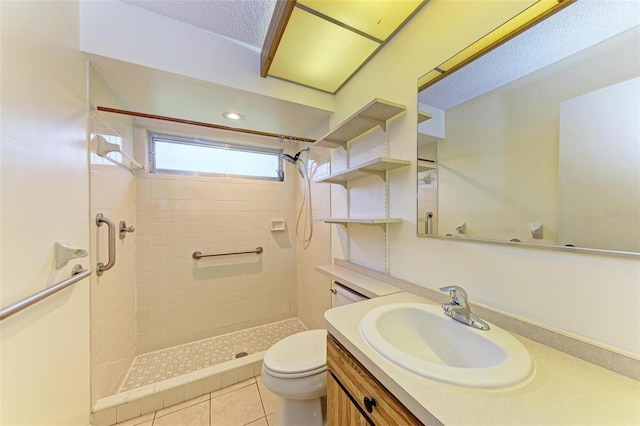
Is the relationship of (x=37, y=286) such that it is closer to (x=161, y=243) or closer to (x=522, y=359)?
(x=161, y=243)

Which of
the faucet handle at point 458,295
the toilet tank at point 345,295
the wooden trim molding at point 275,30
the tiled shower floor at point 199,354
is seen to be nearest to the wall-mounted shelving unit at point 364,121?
the wooden trim molding at point 275,30

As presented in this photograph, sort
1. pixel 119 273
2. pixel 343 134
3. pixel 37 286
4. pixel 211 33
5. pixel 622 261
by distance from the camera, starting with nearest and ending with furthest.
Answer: pixel 622 261, pixel 37 286, pixel 211 33, pixel 343 134, pixel 119 273

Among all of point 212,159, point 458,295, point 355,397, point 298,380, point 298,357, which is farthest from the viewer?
point 212,159

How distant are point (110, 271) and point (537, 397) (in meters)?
→ 2.19

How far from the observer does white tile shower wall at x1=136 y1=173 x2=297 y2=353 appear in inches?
82.1

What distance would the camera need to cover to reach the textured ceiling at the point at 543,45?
0.61 metres

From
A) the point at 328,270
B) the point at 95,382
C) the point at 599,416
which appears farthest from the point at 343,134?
the point at 95,382

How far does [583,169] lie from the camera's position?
660 mm

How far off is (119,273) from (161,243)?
47 centimetres

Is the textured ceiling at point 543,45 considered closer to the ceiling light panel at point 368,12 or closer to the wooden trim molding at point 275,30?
the ceiling light panel at point 368,12

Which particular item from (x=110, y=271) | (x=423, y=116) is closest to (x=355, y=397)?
(x=423, y=116)

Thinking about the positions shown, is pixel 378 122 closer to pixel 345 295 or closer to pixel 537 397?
pixel 345 295

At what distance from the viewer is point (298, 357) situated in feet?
4.01

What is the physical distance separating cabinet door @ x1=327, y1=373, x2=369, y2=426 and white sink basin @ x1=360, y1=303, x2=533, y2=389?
229 mm
